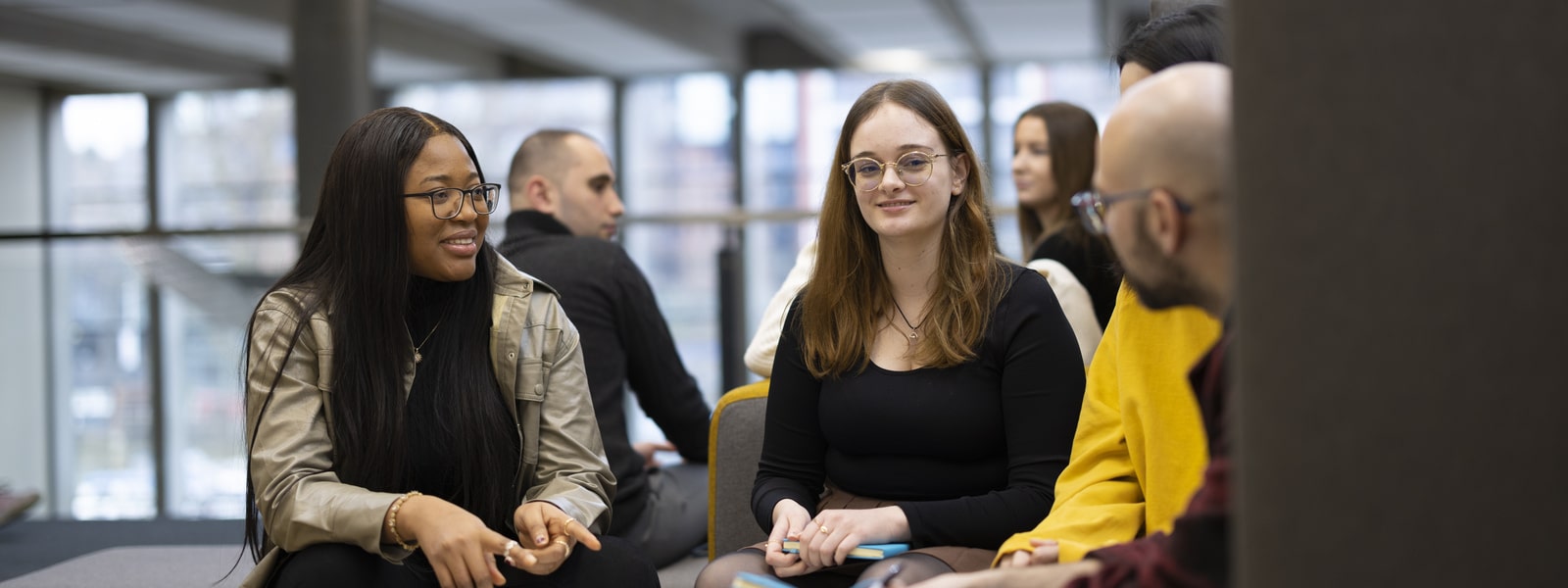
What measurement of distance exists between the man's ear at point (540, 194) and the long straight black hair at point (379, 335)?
1.30 m

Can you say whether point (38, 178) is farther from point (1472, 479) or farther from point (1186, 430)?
point (1472, 479)

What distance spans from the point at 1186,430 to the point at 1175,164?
52cm

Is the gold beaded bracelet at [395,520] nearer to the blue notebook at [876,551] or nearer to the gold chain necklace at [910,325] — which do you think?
the blue notebook at [876,551]

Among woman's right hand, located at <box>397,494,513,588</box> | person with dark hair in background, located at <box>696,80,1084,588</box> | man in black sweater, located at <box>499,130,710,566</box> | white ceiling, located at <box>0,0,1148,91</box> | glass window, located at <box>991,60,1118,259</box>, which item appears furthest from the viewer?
glass window, located at <box>991,60,1118,259</box>

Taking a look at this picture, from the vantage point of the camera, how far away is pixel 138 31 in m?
8.13

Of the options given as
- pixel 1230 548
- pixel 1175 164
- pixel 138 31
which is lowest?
pixel 1230 548

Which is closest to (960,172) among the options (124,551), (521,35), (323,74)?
(124,551)

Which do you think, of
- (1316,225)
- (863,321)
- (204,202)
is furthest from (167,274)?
(1316,225)

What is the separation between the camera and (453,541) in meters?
1.70

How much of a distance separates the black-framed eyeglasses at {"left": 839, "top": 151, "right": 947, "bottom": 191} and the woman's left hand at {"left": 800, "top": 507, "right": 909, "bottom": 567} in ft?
1.65

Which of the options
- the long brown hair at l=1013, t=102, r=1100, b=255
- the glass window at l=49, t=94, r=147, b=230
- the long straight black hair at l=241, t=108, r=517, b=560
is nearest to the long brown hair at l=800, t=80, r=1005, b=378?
the long straight black hair at l=241, t=108, r=517, b=560

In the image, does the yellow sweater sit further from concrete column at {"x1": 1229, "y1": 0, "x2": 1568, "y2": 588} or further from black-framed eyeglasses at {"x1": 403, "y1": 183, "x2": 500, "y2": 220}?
black-framed eyeglasses at {"x1": 403, "y1": 183, "x2": 500, "y2": 220}

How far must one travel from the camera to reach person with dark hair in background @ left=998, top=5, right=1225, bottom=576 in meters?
1.56

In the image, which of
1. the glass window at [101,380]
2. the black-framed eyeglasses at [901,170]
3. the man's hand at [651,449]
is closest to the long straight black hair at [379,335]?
the black-framed eyeglasses at [901,170]
